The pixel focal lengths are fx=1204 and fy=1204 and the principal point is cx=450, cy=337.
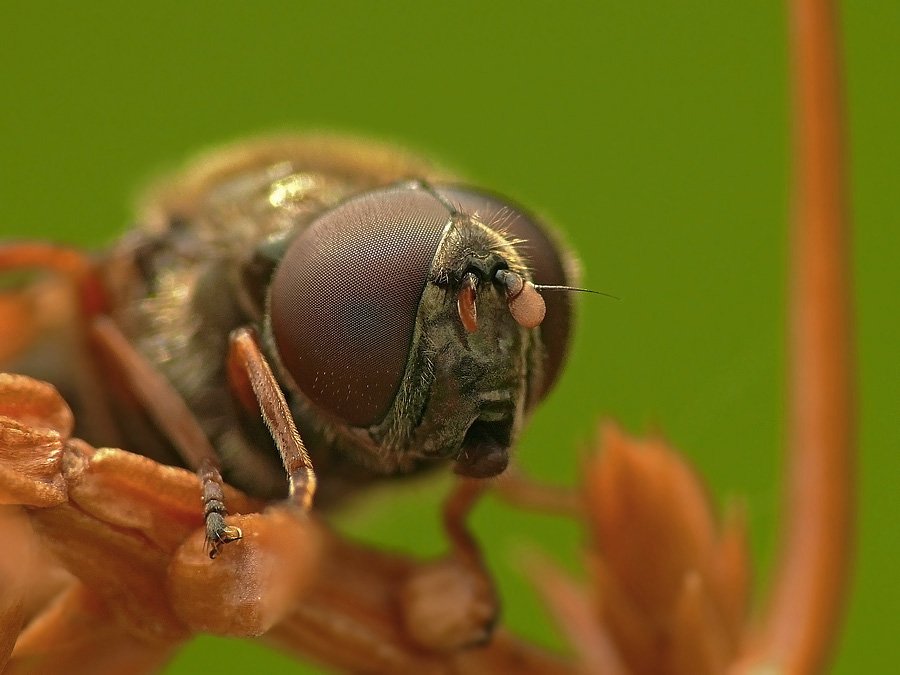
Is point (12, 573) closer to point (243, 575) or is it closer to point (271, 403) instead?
point (243, 575)

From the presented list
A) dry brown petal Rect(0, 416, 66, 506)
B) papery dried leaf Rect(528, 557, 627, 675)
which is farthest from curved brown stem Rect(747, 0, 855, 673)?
dry brown petal Rect(0, 416, 66, 506)

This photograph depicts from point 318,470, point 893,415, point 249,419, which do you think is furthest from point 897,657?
point 249,419

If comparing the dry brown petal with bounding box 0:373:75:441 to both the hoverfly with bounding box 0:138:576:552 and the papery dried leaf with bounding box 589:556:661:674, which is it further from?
the papery dried leaf with bounding box 589:556:661:674

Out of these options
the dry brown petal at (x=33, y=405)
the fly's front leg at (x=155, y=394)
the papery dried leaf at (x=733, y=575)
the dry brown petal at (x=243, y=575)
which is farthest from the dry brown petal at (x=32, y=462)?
the papery dried leaf at (x=733, y=575)

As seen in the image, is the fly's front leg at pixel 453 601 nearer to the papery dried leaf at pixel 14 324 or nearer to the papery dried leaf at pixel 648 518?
the papery dried leaf at pixel 648 518

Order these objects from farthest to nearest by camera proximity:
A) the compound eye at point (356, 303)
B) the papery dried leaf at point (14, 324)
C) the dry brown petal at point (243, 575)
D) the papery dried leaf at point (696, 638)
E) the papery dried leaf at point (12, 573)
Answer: the papery dried leaf at point (14, 324)
the papery dried leaf at point (696, 638)
the compound eye at point (356, 303)
the dry brown petal at point (243, 575)
the papery dried leaf at point (12, 573)

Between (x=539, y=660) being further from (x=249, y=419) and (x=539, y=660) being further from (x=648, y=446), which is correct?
(x=249, y=419)

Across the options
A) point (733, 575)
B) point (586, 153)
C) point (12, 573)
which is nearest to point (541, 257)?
point (733, 575)

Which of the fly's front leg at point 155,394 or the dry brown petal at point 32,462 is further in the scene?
the fly's front leg at point 155,394
